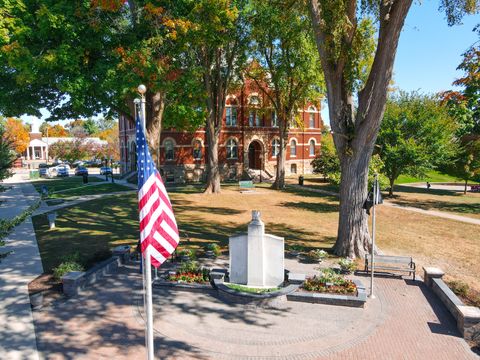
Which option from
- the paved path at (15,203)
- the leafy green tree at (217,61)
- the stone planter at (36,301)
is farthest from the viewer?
the leafy green tree at (217,61)

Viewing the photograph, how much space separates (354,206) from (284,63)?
20.0 meters

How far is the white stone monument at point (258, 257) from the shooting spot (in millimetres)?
9406

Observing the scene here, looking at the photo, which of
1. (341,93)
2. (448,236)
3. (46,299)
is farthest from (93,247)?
(448,236)

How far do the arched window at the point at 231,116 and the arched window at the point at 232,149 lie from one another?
2099mm

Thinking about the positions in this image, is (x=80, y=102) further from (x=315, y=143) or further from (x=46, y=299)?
(x=315, y=143)

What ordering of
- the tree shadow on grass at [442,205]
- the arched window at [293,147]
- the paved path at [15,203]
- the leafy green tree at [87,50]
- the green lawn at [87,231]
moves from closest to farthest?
the green lawn at [87,231]
the leafy green tree at [87,50]
the paved path at [15,203]
the tree shadow on grass at [442,205]
the arched window at [293,147]

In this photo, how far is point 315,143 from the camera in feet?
153

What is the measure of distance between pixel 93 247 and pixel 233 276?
22.9 ft

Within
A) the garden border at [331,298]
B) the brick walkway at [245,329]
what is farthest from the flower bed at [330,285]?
the brick walkway at [245,329]

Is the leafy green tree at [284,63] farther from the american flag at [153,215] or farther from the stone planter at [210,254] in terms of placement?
the american flag at [153,215]

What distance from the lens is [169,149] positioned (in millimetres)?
37781

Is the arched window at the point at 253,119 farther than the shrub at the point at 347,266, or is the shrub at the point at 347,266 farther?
the arched window at the point at 253,119

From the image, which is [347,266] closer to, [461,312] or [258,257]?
[258,257]

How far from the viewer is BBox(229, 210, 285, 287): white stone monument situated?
9406mm
